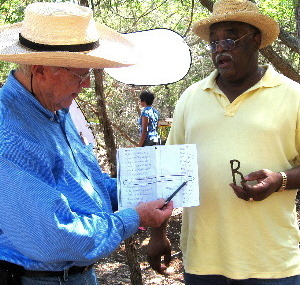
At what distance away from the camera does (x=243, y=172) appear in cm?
266

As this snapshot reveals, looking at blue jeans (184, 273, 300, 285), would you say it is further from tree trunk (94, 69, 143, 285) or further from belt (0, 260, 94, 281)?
tree trunk (94, 69, 143, 285)

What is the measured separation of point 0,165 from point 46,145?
28 cm

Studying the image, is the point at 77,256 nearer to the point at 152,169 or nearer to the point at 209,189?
the point at 152,169

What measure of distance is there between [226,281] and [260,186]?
0.64 meters

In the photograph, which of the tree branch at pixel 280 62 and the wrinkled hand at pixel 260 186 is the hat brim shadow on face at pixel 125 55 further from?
the tree branch at pixel 280 62

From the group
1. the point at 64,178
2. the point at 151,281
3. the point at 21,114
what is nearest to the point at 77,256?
the point at 64,178

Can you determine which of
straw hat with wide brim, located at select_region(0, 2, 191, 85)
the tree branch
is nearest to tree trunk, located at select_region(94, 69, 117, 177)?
the tree branch

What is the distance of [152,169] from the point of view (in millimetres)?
2561

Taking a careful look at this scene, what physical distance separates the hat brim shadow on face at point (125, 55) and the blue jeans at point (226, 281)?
4.33 ft

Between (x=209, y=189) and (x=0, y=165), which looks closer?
(x=0, y=165)

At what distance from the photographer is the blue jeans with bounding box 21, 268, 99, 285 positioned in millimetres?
2158

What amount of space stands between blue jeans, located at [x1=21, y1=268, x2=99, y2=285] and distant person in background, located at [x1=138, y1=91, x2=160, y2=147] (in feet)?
24.8

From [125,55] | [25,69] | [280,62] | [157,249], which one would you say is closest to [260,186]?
[157,249]

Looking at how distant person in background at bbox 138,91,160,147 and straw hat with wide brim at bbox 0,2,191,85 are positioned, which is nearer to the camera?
straw hat with wide brim at bbox 0,2,191,85
